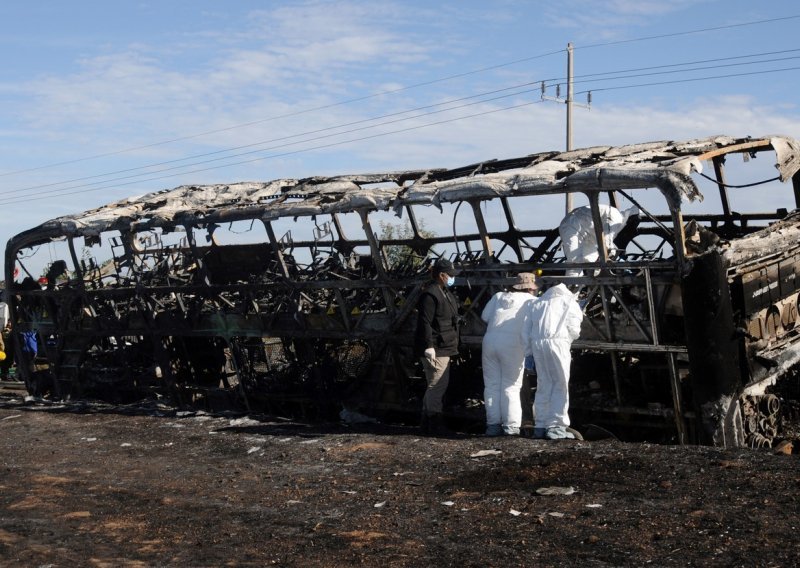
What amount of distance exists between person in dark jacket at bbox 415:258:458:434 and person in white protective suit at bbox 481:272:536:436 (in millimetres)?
598

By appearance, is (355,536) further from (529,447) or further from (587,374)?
(587,374)

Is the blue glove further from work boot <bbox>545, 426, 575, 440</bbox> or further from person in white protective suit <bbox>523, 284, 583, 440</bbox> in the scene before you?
work boot <bbox>545, 426, 575, 440</bbox>

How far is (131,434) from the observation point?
13820 millimetres

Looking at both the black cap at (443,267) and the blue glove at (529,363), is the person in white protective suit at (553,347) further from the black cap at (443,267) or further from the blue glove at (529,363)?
the black cap at (443,267)

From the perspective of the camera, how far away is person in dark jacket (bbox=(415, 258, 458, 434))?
37.8 feet

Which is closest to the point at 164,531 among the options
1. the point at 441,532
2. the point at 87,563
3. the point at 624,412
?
the point at 87,563

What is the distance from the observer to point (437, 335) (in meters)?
11.6

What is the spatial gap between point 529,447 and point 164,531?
3.96m

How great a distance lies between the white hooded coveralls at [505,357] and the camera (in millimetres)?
10852

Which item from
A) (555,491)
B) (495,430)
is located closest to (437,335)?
(495,430)

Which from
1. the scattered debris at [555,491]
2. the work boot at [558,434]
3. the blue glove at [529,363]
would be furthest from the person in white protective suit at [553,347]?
the scattered debris at [555,491]

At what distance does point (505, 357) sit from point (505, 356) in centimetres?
1

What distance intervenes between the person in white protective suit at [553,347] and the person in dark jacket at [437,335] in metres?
1.24

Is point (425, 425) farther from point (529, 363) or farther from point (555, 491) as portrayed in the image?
point (555, 491)
